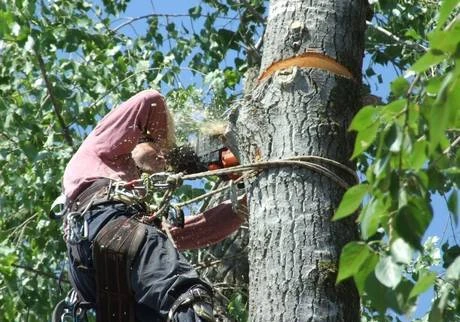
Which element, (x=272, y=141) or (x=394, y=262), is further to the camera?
(x=272, y=141)

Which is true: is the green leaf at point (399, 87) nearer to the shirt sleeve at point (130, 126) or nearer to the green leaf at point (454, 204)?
the green leaf at point (454, 204)

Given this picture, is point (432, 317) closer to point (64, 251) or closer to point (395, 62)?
point (64, 251)

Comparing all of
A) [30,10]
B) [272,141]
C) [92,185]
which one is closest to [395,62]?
[30,10]

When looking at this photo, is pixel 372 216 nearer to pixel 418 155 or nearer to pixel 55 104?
pixel 418 155

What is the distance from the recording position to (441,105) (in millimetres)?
2518

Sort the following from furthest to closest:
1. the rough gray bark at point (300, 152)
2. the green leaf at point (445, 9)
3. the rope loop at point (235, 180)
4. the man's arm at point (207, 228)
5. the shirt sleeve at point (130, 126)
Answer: the man's arm at point (207, 228)
the shirt sleeve at point (130, 126)
the rope loop at point (235, 180)
the rough gray bark at point (300, 152)
the green leaf at point (445, 9)

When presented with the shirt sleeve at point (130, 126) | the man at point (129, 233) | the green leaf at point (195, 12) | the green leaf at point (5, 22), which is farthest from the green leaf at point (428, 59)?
the green leaf at point (195, 12)

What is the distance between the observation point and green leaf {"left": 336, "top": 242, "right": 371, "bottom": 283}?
2768 mm

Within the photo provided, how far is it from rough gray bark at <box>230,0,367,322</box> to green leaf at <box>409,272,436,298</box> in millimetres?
965

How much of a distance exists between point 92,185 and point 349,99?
Result: 3.42 feet

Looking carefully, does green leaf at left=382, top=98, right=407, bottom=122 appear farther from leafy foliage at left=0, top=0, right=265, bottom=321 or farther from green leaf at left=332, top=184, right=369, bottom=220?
leafy foliage at left=0, top=0, right=265, bottom=321

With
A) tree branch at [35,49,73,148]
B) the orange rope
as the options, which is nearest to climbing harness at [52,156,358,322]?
the orange rope

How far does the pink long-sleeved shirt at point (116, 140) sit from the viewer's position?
184 inches

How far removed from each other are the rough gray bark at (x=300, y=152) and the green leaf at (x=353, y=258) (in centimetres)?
91
